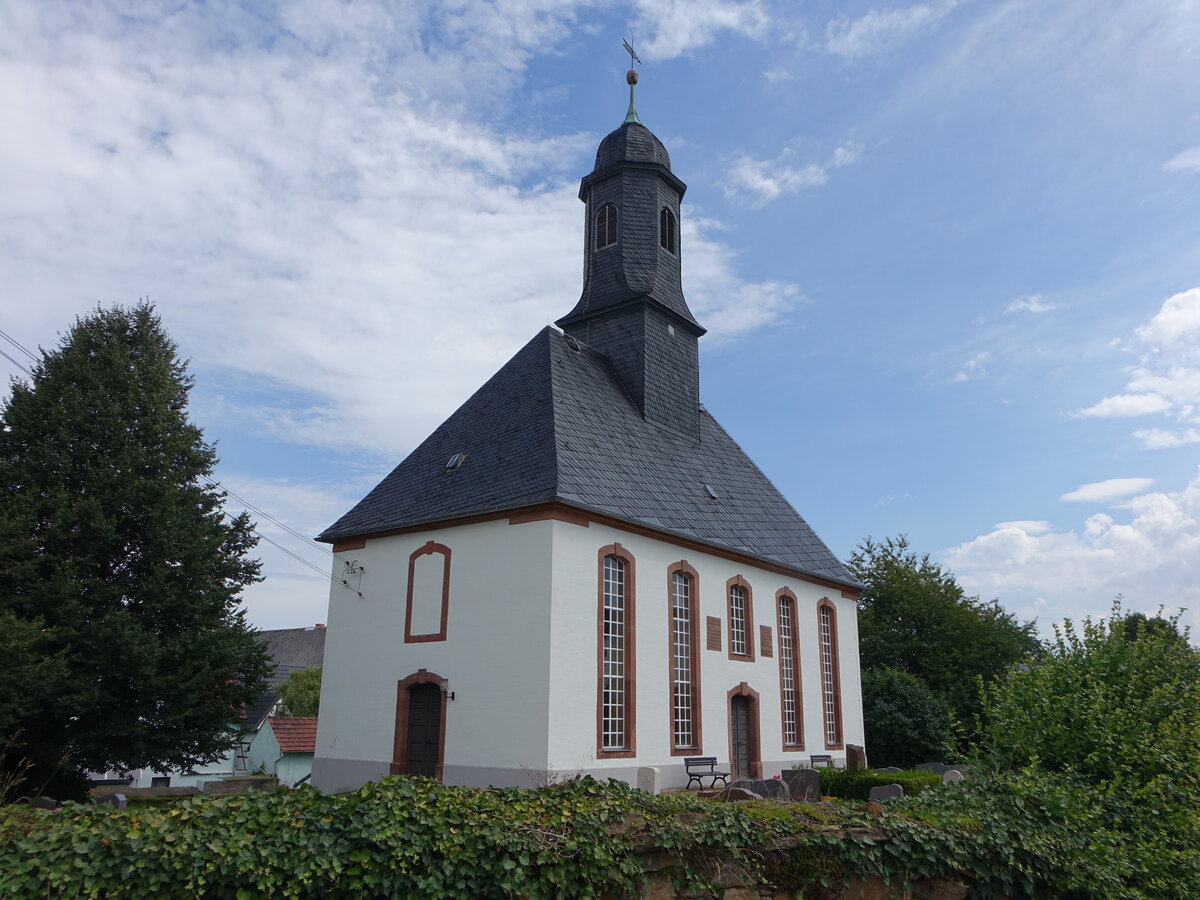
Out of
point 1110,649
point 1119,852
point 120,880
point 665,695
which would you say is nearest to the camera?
point 120,880

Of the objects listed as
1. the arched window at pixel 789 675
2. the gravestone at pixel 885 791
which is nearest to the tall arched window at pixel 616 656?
the gravestone at pixel 885 791

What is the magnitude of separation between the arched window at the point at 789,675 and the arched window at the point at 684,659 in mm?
3772

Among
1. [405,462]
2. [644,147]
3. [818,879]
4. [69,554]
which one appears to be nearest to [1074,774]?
[818,879]

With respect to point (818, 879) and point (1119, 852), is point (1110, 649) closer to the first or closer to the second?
point (1119, 852)

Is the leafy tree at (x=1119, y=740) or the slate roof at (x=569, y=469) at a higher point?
the slate roof at (x=569, y=469)

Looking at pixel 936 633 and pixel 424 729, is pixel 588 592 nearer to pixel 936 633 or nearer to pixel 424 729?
pixel 424 729

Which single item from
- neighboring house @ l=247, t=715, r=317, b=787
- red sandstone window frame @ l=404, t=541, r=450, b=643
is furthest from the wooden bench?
neighboring house @ l=247, t=715, r=317, b=787

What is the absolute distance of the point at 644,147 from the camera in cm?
2555

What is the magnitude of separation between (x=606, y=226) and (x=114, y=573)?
15.2m

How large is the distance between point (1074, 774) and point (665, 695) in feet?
33.6

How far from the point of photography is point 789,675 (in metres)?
22.2

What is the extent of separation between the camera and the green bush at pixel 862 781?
638 inches

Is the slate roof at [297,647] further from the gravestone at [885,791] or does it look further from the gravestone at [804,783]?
the gravestone at [885,791]

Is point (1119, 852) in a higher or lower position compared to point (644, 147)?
lower
